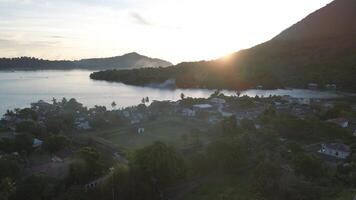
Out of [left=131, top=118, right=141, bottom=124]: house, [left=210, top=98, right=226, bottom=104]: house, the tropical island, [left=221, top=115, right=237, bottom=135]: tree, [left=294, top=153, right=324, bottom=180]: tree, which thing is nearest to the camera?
the tropical island

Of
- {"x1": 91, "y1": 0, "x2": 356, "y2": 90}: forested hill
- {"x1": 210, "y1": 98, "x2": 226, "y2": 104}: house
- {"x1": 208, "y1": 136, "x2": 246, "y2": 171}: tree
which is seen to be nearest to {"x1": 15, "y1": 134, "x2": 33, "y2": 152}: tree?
{"x1": 208, "y1": 136, "x2": 246, "y2": 171}: tree

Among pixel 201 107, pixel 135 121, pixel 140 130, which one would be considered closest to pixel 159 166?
pixel 140 130

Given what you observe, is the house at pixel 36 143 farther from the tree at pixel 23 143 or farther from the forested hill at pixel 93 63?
the forested hill at pixel 93 63

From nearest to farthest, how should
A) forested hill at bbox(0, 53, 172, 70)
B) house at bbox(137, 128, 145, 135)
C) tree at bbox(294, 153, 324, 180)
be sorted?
tree at bbox(294, 153, 324, 180), house at bbox(137, 128, 145, 135), forested hill at bbox(0, 53, 172, 70)

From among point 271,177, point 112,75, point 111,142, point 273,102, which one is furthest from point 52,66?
point 271,177

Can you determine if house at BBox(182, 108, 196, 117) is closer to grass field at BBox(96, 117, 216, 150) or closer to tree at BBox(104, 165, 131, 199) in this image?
grass field at BBox(96, 117, 216, 150)

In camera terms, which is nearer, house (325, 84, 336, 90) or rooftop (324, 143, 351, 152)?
rooftop (324, 143, 351, 152)

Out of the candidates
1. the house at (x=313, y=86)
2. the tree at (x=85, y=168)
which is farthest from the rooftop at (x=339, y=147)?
the house at (x=313, y=86)
